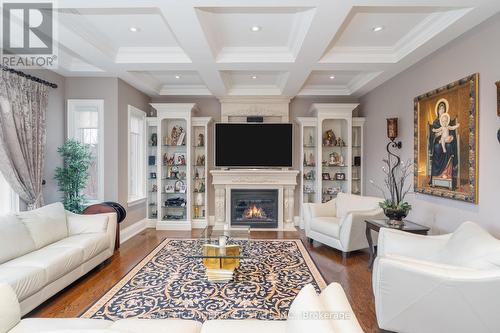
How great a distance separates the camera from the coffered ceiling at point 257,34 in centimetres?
257

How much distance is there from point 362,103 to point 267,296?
180 inches

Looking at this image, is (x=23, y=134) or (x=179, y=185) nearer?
(x=23, y=134)

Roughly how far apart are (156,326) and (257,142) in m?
4.37

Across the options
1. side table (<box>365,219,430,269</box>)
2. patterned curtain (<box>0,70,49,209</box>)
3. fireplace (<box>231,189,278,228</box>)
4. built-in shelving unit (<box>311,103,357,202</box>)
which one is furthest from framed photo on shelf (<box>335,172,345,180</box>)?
patterned curtain (<box>0,70,49,209</box>)

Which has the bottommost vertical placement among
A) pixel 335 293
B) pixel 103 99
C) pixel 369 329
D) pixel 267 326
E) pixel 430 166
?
pixel 369 329

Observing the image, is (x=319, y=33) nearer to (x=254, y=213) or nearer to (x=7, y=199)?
(x=254, y=213)

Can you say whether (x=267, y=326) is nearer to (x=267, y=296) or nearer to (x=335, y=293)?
(x=335, y=293)

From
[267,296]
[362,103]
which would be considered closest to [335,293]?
[267,296]

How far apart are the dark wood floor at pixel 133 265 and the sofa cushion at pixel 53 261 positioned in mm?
269

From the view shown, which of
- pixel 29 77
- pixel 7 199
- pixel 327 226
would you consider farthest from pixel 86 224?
pixel 327 226

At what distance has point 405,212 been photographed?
334 centimetres

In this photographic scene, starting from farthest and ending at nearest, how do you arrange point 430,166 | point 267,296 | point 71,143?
point 71,143 → point 430,166 → point 267,296

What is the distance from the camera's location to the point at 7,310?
152 cm

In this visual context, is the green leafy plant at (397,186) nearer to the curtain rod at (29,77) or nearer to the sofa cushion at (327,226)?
the sofa cushion at (327,226)
